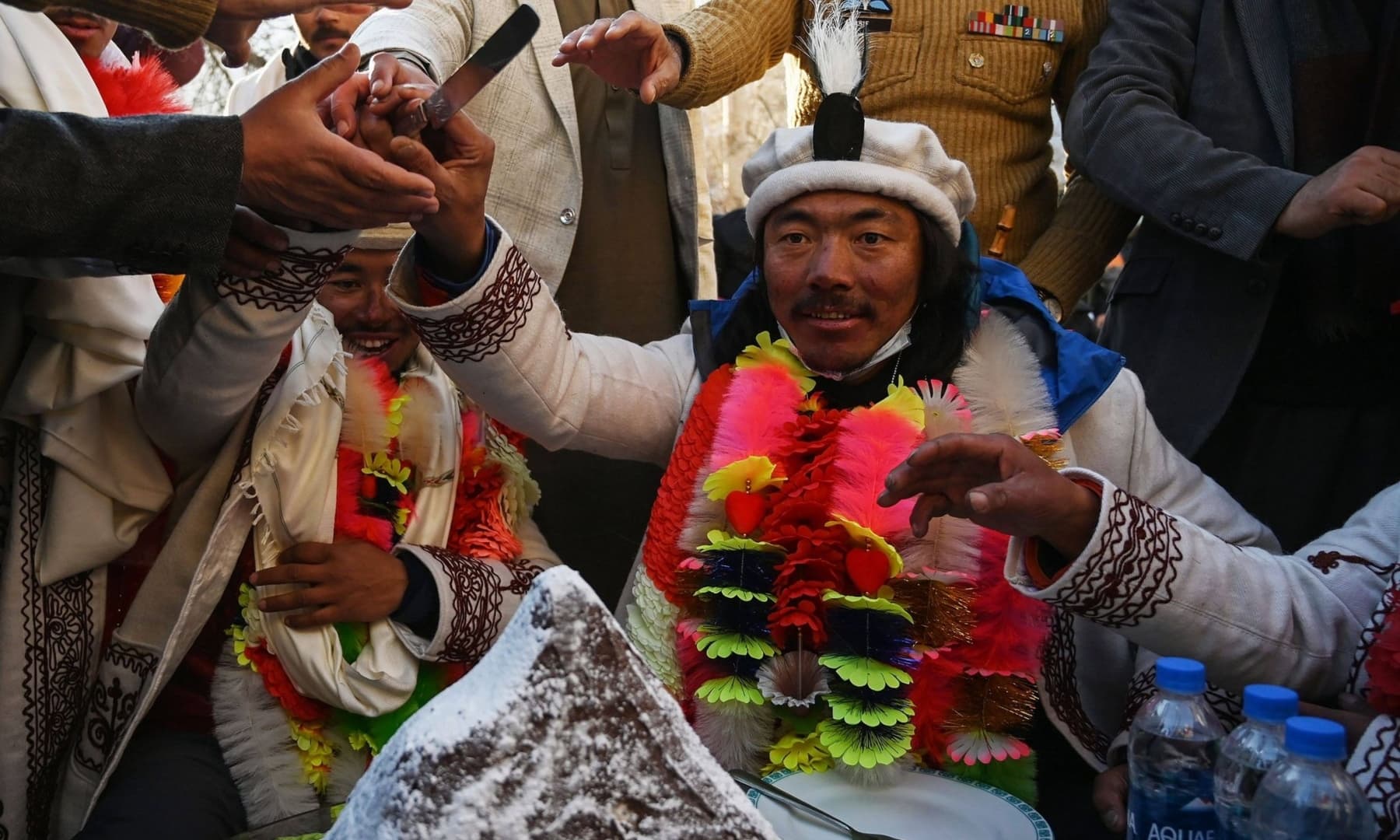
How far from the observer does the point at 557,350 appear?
2230 millimetres

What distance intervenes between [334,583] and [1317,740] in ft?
4.85

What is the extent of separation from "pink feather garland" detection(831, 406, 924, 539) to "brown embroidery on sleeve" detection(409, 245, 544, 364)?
582mm

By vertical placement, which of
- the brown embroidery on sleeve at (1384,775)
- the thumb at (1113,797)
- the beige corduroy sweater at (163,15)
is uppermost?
the beige corduroy sweater at (163,15)

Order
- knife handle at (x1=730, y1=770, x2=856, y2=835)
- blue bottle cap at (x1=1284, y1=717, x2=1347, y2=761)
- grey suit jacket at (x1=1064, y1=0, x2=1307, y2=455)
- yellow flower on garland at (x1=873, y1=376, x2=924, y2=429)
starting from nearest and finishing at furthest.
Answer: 1. blue bottle cap at (x1=1284, y1=717, x2=1347, y2=761)
2. knife handle at (x1=730, y1=770, x2=856, y2=835)
3. yellow flower on garland at (x1=873, y1=376, x2=924, y2=429)
4. grey suit jacket at (x1=1064, y1=0, x2=1307, y2=455)

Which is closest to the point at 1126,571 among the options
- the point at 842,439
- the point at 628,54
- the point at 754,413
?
the point at 842,439

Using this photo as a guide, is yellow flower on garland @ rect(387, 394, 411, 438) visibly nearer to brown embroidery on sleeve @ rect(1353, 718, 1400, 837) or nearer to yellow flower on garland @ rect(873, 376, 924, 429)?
yellow flower on garland @ rect(873, 376, 924, 429)

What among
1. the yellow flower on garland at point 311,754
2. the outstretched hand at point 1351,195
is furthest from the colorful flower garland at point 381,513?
the outstretched hand at point 1351,195

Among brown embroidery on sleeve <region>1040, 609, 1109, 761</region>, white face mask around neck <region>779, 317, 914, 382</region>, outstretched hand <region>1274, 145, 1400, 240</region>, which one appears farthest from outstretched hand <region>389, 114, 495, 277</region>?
outstretched hand <region>1274, 145, 1400, 240</region>

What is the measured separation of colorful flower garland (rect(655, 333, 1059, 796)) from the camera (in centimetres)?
188

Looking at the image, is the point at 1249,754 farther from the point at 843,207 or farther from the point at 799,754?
the point at 843,207

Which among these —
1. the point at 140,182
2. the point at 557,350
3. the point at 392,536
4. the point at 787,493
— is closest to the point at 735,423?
the point at 787,493

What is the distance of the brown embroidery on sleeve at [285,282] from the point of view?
1.85m

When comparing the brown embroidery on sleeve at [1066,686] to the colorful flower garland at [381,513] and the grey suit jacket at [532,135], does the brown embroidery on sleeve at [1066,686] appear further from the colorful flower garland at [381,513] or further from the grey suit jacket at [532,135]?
the grey suit jacket at [532,135]

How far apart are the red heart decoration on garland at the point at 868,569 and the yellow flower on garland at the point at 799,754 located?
0.79ft
